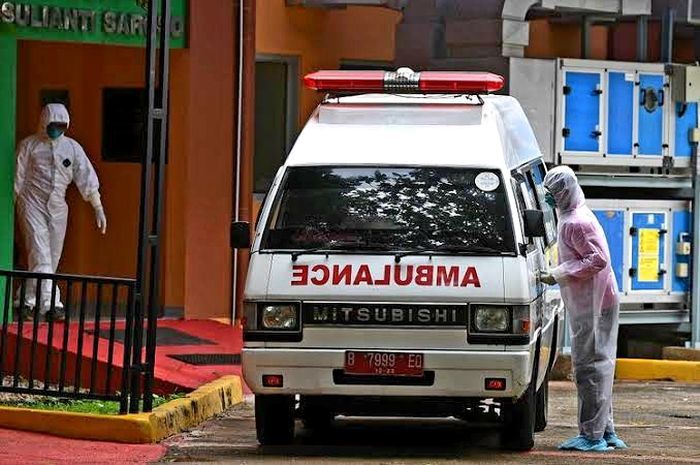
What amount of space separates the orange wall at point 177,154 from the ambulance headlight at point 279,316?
763 cm

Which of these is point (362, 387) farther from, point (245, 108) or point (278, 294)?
point (245, 108)

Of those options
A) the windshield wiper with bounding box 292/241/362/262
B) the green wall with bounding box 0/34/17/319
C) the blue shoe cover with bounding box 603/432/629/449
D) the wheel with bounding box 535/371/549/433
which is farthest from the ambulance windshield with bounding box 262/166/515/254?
the green wall with bounding box 0/34/17/319

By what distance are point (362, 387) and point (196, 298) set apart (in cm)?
790

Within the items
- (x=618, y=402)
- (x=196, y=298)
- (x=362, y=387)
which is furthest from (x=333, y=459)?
(x=196, y=298)

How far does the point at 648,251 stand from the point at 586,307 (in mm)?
8246

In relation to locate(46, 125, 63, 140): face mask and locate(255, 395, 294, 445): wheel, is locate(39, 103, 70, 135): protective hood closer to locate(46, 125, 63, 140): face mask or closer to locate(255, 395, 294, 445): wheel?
locate(46, 125, 63, 140): face mask

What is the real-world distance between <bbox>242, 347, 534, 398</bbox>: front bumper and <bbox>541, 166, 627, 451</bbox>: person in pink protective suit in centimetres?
86

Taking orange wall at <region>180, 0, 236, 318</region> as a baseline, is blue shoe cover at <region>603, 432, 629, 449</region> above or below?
below

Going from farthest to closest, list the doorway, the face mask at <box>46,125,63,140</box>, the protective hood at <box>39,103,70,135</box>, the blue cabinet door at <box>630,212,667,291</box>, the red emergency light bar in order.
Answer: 1. the doorway
2. the blue cabinet door at <box>630,212,667,291</box>
3. the face mask at <box>46,125,63,140</box>
4. the protective hood at <box>39,103,70,135</box>
5. the red emergency light bar

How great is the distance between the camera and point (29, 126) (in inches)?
747

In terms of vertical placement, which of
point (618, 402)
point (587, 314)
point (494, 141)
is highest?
point (494, 141)

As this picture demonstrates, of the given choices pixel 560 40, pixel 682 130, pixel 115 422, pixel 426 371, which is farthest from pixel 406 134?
pixel 560 40

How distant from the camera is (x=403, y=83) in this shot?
1241cm

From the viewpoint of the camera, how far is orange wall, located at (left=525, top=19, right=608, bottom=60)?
70.8ft
